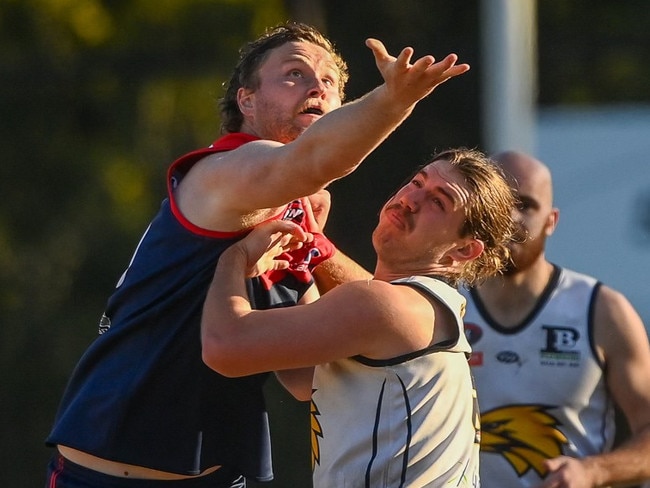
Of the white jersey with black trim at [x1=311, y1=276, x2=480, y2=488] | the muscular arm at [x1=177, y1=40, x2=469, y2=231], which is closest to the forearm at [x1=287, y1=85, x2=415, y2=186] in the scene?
the muscular arm at [x1=177, y1=40, x2=469, y2=231]

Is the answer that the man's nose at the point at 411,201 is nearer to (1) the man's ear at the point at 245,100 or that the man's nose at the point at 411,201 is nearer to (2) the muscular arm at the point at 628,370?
(1) the man's ear at the point at 245,100

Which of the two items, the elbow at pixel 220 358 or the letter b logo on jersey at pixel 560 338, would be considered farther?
the letter b logo on jersey at pixel 560 338

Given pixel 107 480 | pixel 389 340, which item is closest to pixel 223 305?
pixel 389 340

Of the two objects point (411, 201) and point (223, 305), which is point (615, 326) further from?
point (223, 305)

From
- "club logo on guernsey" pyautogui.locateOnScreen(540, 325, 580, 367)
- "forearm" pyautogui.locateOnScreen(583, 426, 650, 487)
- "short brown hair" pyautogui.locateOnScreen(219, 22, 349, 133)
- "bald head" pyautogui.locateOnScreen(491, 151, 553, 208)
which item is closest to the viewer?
"short brown hair" pyautogui.locateOnScreen(219, 22, 349, 133)

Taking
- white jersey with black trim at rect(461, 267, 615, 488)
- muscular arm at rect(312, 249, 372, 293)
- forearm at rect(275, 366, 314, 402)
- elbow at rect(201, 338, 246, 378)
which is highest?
muscular arm at rect(312, 249, 372, 293)

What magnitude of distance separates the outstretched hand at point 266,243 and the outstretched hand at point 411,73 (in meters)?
0.49

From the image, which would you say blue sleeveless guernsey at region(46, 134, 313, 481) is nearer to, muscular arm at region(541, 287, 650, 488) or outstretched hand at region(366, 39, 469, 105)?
outstretched hand at region(366, 39, 469, 105)

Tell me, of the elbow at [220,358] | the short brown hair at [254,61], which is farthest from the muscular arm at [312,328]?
the short brown hair at [254,61]

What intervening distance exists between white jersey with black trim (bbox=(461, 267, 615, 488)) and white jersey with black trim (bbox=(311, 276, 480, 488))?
3.97ft

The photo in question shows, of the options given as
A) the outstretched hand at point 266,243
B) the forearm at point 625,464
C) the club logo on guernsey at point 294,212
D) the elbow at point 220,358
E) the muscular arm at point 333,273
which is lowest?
the forearm at point 625,464

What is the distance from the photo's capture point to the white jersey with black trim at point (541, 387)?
4137 millimetres

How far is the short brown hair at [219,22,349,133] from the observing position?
3275 mm

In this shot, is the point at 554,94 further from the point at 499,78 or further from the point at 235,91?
the point at 235,91
